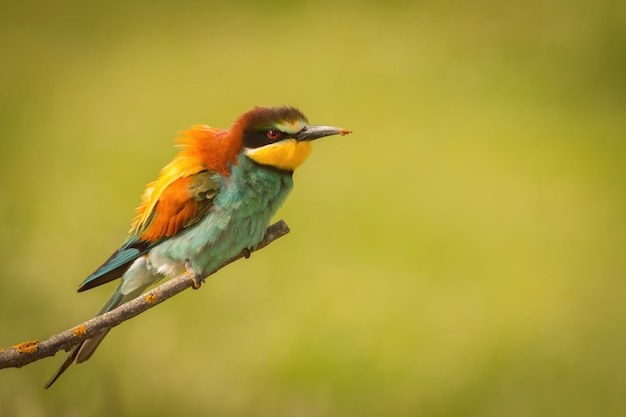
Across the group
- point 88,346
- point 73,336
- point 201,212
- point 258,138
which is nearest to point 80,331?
point 73,336

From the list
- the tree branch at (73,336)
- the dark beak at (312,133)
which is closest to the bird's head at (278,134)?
the dark beak at (312,133)

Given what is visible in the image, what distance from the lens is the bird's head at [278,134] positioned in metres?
1.31

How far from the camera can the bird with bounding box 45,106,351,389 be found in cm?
141

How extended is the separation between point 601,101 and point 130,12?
1998 mm

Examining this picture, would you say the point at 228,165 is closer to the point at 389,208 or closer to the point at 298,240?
the point at 298,240

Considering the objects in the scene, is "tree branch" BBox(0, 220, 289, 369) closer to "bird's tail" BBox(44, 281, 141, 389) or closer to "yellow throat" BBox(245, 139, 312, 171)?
"bird's tail" BBox(44, 281, 141, 389)

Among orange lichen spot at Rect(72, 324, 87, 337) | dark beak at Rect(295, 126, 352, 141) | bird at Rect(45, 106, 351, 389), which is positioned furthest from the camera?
bird at Rect(45, 106, 351, 389)

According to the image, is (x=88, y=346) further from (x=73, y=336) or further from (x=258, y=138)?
(x=258, y=138)

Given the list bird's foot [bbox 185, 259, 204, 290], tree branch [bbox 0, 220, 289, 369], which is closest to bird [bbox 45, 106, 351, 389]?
bird's foot [bbox 185, 259, 204, 290]

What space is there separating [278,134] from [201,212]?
0.24 m

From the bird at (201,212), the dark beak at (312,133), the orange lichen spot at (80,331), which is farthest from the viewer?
the bird at (201,212)

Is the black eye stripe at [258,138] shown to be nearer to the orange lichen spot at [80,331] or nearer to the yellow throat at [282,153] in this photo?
the yellow throat at [282,153]

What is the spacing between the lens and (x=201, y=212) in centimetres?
143

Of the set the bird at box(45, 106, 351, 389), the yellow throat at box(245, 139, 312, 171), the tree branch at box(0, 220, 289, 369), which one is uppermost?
the yellow throat at box(245, 139, 312, 171)
